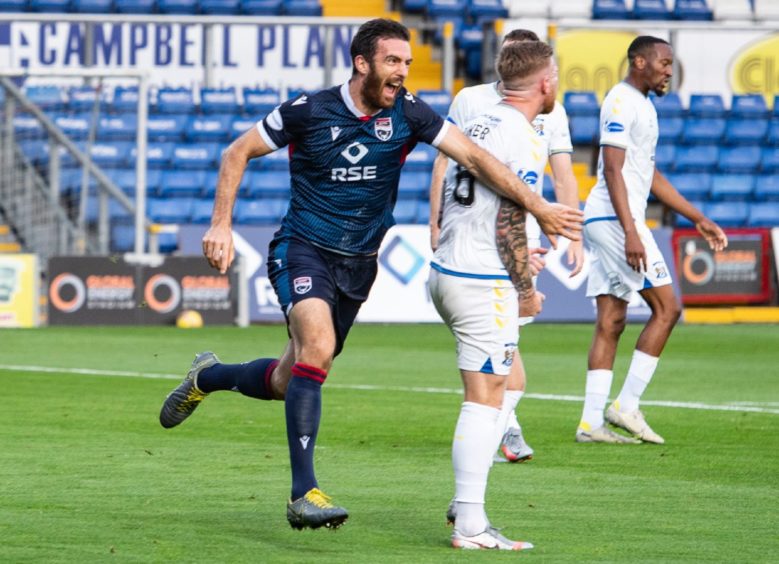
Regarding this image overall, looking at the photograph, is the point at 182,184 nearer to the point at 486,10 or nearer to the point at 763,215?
the point at 486,10

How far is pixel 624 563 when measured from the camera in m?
5.46

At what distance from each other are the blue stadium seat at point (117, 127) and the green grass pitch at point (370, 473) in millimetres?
9046

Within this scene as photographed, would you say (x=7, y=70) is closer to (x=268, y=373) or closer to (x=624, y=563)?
(x=268, y=373)

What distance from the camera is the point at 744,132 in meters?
26.1

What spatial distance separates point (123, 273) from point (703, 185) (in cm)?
1000

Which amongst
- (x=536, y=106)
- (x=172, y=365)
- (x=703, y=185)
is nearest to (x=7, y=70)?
(x=172, y=365)

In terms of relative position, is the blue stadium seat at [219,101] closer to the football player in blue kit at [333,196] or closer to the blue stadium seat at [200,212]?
the blue stadium seat at [200,212]

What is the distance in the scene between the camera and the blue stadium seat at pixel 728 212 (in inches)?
985

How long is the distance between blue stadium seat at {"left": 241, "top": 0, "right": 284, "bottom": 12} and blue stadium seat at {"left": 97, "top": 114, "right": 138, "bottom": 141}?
4.40m

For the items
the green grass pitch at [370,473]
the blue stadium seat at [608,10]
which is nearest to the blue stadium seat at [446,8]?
the blue stadium seat at [608,10]

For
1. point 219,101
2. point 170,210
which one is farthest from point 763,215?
point 170,210

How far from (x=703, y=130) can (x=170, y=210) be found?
28.7 feet

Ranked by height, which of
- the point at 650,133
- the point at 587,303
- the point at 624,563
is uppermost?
the point at 650,133

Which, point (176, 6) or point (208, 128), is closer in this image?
point (208, 128)
